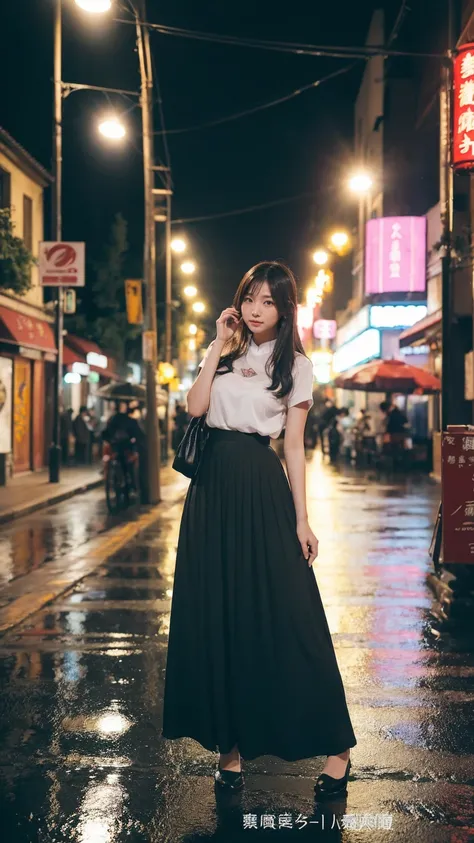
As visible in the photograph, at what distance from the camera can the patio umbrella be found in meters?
25.6

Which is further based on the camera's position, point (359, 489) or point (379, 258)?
point (379, 258)

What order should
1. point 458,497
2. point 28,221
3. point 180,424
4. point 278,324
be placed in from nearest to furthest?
point 278,324 → point 458,497 → point 28,221 → point 180,424

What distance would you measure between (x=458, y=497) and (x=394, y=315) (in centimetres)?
2555

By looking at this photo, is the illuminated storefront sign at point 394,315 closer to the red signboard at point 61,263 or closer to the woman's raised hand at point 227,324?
the red signboard at point 61,263

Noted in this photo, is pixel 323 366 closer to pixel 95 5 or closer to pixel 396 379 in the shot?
pixel 396 379

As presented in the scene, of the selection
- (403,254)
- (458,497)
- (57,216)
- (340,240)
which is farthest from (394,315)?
(458,497)

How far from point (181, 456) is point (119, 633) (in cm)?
341

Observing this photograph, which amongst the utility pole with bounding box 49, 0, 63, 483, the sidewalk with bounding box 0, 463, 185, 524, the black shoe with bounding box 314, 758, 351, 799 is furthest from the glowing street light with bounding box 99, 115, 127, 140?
the black shoe with bounding box 314, 758, 351, 799

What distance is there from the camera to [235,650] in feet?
12.8

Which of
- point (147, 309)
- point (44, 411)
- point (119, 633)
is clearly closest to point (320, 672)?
point (119, 633)

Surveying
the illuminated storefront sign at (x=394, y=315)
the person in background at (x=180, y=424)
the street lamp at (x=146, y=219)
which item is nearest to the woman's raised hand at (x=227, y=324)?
the street lamp at (x=146, y=219)

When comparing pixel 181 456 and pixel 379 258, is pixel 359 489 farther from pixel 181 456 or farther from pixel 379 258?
pixel 181 456

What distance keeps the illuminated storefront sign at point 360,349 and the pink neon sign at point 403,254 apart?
4832 millimetres

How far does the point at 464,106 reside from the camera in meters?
13.0
